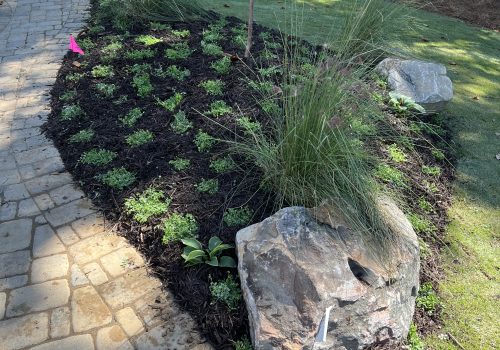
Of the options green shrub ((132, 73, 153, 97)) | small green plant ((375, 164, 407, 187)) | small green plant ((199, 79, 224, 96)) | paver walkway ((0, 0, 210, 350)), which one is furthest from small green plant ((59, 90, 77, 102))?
small green plant ((375, 164, 407, 187))

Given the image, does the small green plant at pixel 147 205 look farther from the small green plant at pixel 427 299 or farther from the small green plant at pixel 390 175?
the small green plant at pixel 427 299

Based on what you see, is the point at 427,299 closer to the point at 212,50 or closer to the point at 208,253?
the point at 208,253

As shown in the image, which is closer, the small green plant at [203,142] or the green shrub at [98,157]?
the green shrub at [98,157]

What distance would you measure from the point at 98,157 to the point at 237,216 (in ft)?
3.96

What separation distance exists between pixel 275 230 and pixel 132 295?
0.84 metres

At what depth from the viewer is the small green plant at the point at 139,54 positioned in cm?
458

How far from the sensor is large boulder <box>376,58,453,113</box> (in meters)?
4.32

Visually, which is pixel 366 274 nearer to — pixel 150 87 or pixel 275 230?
pixel 275 230

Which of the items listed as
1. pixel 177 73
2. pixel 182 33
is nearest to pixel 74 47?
pixel 177 73

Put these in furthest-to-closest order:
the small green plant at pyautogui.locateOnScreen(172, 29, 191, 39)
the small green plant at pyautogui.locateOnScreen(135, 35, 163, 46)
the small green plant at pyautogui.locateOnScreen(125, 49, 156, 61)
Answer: the small green plant at pyautogui.locateOnScreen(172, 29, 191, 39) < the small green plant at pyautogui.locateOnScreen(135, 35, 163, 46) < the small green plant at pyautogui.locateOnScreen(125, 49, 156, 61)

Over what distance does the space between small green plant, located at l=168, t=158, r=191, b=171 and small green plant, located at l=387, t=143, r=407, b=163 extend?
1.65m

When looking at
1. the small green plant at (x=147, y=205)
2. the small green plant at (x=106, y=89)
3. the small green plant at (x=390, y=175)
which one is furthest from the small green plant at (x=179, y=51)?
the small green plant at (x=390, y=175)

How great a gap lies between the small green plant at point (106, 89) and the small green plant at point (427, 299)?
3026 millimetres

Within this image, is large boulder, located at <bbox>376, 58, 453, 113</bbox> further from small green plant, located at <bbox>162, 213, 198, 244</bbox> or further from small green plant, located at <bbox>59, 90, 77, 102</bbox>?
small green plant, located at <bbox>59, 90, 77, 102</bbox>
